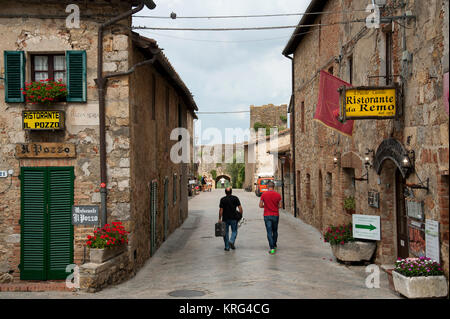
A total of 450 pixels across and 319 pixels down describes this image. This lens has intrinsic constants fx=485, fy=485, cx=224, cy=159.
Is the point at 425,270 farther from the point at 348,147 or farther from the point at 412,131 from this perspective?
the point at 348,147

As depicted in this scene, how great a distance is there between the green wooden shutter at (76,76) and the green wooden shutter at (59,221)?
4.77 feet

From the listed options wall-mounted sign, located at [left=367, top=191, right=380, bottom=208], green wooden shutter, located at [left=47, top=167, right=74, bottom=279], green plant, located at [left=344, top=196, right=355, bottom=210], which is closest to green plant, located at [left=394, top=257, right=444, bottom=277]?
wall-mounted sign, located at [left=367, top=191, right=380, bottom=208]

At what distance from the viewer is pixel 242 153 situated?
57438 millimetres

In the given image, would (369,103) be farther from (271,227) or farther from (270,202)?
(271,227)

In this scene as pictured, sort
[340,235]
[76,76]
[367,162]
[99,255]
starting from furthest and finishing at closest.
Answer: [367,162]
[340,235]
[76,76]
[99,255]

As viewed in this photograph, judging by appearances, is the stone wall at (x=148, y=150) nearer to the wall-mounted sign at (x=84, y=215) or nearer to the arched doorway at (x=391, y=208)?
the wall-mounted sign at (x=84, y=215)

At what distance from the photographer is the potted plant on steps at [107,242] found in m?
8.71

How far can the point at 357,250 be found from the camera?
10.3 metres

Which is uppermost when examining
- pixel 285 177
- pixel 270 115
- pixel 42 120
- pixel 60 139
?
pixel 270 115

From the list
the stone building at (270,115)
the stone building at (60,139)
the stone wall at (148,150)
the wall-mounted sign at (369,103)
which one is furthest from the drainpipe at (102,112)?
the stone building at (270,115)

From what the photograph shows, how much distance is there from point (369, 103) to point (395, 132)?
0.85 metres

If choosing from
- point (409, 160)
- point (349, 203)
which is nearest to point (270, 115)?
point (349, 203)

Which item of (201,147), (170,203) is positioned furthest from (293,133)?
(201,147)

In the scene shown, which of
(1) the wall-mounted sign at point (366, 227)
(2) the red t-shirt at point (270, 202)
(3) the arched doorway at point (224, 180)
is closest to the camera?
(1) the wall-mounted sign at point (366, 227)
